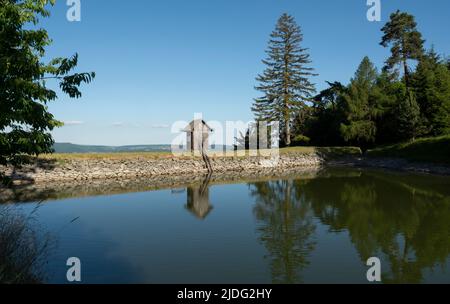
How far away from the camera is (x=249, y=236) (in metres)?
12.4

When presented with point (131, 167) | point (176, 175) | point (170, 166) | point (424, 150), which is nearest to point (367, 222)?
point (176, 175)

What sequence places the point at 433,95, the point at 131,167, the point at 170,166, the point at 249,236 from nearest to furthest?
the point at 249,236 → the point at 131,167 → the point at 170,166 → the point at 433,95

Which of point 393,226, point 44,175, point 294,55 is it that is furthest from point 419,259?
point 294,55

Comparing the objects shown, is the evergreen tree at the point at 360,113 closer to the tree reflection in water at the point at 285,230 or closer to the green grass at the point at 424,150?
the green grass at the point at 424,150

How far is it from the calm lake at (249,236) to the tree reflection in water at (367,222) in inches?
1.5

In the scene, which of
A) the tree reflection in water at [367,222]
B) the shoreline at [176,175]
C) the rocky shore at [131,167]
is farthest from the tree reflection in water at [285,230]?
the rocky shore at [131,167]

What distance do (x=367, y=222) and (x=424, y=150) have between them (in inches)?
1103

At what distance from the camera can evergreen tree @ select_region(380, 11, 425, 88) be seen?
47312mm

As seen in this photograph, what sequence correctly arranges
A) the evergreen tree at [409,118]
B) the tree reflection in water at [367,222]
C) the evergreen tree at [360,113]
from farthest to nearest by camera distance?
1. the evergreen tree at [360,113]
2. the evergreen tree at [409,118]
3. the tree reflection in water at [367,222]

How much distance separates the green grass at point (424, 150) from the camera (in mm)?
34688

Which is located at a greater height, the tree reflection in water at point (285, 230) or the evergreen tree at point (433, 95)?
the evergreen tree at point (433, 95)

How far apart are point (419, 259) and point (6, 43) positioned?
1153cm

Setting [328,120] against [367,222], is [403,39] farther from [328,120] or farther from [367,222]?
[367,222]

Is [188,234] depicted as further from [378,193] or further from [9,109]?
[378,193]
